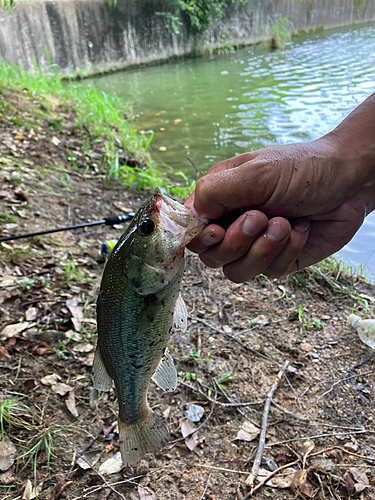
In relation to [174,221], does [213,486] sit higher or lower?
lower

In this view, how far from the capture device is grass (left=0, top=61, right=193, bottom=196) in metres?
5.75

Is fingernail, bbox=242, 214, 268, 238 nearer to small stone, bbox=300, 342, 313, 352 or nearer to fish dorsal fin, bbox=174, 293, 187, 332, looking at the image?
fish dorsal fin, bbox=174, 293, 187, 332

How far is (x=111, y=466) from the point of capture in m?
2.21

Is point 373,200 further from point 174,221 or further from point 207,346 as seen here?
point 207,346

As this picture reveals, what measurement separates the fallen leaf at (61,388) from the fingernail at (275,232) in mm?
1781

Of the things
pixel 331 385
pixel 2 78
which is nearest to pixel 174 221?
pixel 331 385

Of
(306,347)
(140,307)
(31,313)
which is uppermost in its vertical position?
(140,307)

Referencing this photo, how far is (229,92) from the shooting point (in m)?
11.3

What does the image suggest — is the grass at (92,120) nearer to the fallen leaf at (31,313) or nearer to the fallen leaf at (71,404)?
the fallen leaf at (31,313)

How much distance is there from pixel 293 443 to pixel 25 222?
3401mm

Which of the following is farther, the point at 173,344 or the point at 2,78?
the point at 2,78

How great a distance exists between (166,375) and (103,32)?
52.5 ft

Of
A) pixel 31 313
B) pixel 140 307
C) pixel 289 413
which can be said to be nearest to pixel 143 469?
pixel 289 413

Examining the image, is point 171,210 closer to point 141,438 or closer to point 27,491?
point 141,438
